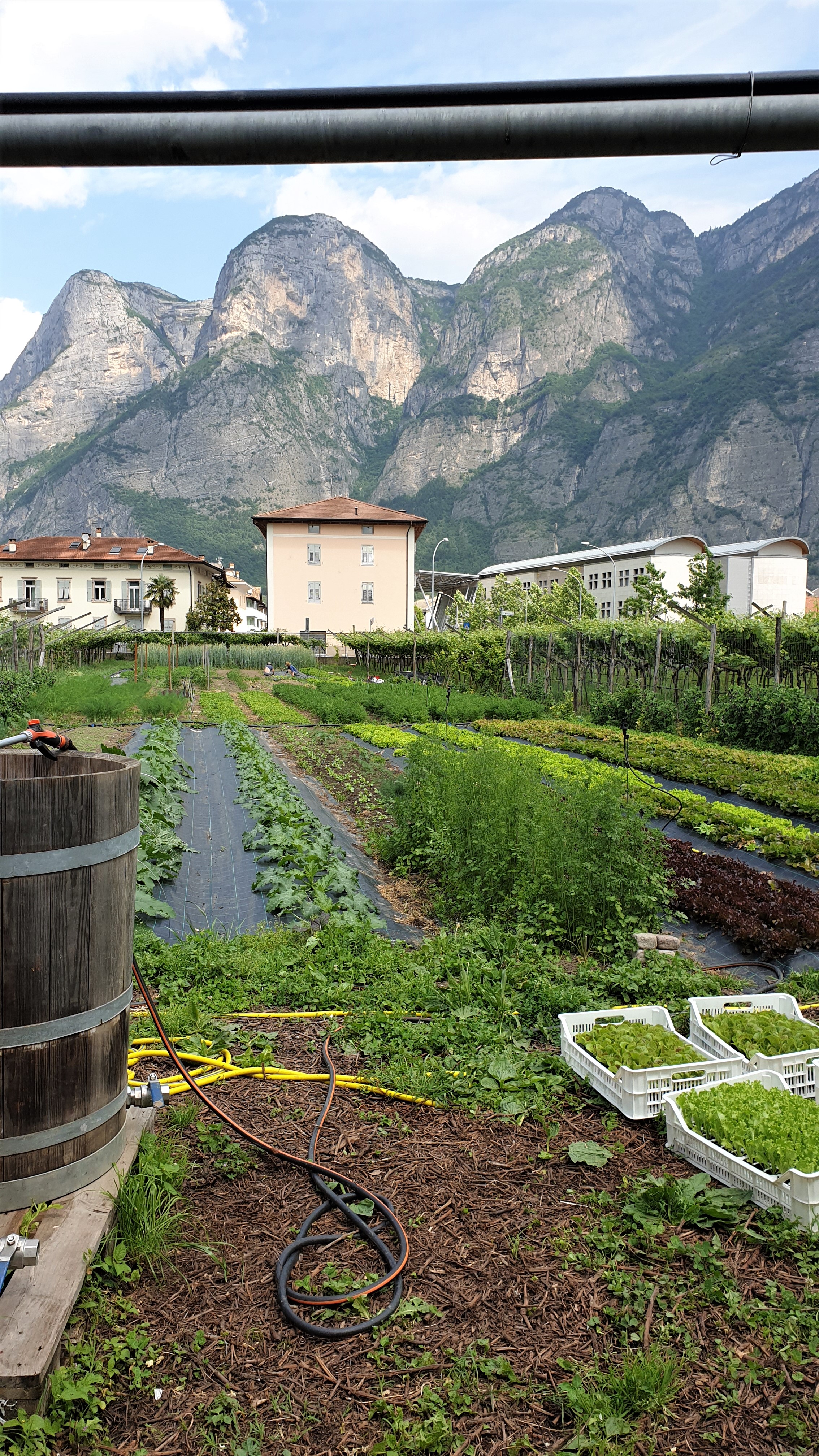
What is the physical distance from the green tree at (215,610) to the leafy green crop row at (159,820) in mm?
52830

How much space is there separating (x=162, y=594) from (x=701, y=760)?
5636 centimetres

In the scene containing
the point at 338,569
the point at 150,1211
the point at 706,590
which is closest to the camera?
the point at 150,1211

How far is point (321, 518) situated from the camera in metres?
62.2

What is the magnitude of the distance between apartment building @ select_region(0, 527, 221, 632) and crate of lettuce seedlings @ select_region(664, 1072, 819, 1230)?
6709 cm

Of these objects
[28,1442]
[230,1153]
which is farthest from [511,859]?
[28,1442]

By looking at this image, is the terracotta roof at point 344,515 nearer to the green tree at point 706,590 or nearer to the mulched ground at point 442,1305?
the green tree at point 706,590

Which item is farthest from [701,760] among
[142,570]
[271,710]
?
[142,570]

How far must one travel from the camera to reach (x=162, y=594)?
2505 inches

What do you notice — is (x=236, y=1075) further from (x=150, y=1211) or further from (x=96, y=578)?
(x=96, y=578)

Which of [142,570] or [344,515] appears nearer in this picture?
[142,570]

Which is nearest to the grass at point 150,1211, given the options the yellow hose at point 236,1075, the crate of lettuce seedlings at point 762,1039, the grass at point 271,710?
the yellow hose at point 236,1075

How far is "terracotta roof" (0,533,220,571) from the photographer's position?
66938 millimetres

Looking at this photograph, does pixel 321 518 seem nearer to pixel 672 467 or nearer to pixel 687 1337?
pixel 687 1337

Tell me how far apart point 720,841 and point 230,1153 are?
293 inches
